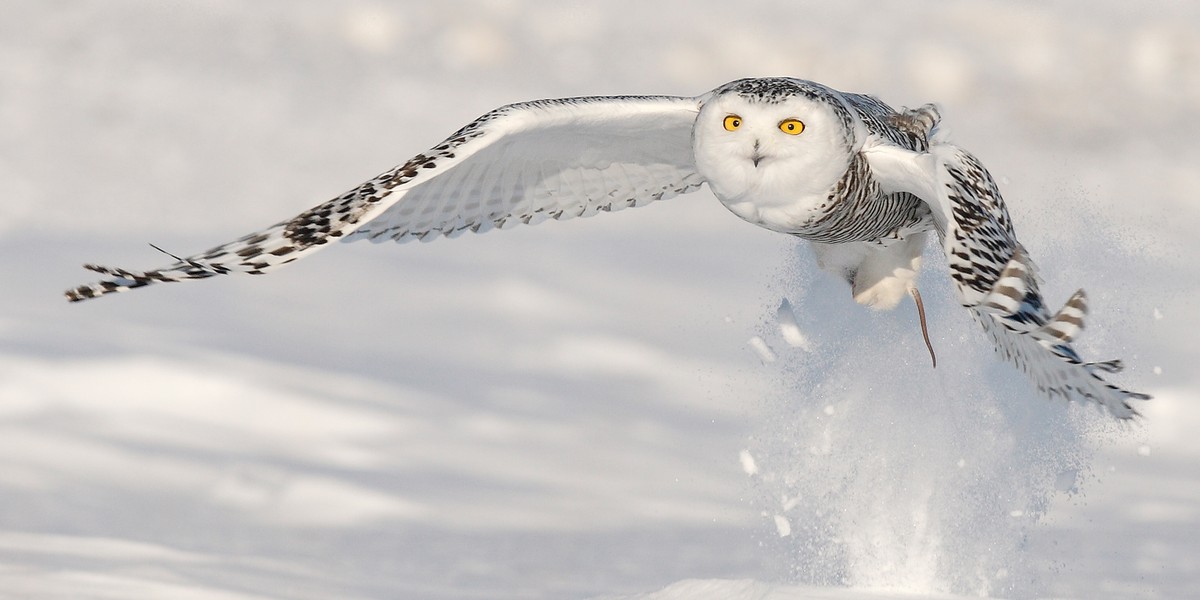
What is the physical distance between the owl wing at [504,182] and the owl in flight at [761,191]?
0.01 m

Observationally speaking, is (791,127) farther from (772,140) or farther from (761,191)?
(761,191)

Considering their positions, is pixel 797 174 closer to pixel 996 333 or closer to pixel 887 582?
pixel 996 333

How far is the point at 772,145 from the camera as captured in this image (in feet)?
35.1

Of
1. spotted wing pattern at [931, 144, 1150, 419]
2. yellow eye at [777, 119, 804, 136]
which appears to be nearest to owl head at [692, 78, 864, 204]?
yellow eye at [777, 119, 804, 136]

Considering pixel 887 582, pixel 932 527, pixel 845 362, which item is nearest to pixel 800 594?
pixel 887 582

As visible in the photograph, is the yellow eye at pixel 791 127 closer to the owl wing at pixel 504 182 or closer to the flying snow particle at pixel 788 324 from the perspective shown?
the owl wing at pixel 504 182

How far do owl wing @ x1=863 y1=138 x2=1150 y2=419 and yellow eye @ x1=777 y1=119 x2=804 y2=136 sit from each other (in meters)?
0.86

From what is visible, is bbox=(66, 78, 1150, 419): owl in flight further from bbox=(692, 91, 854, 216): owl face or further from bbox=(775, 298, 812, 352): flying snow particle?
bbox=(775, 298, 812, 352): flying snow particle

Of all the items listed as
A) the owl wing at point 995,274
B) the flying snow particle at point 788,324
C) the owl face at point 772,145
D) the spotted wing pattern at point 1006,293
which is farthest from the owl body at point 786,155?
the flying snow particle at point 788,324

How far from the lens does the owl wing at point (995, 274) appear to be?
9086mm

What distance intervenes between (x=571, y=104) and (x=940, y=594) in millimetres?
5268

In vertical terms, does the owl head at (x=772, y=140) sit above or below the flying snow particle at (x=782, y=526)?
above

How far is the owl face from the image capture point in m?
10.7

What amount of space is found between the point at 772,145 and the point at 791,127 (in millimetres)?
183
